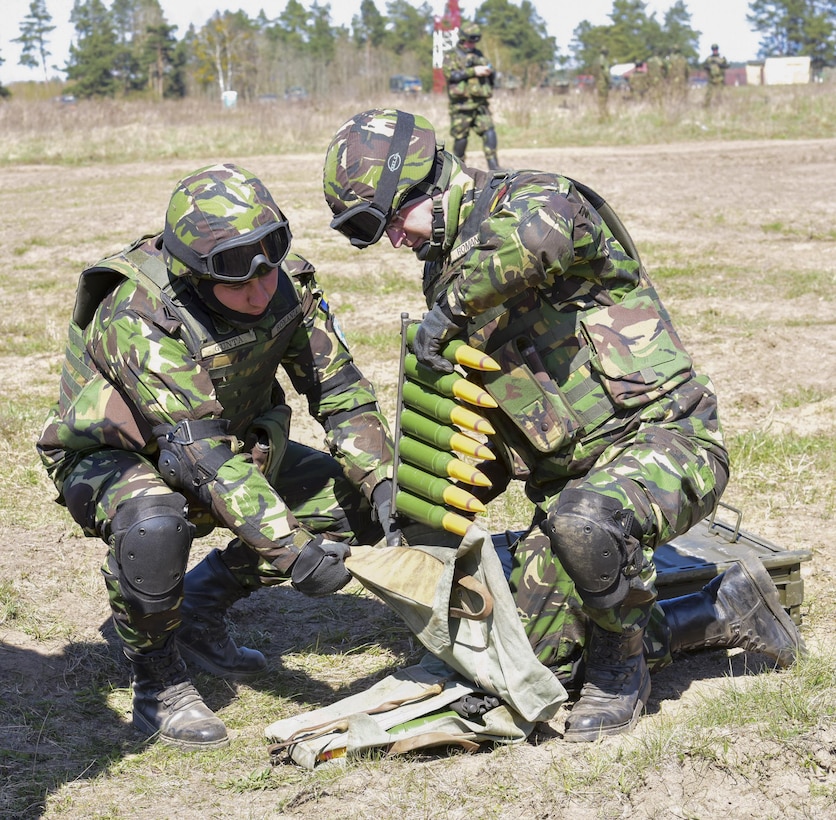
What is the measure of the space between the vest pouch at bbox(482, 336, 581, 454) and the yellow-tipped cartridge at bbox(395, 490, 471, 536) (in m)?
0.38

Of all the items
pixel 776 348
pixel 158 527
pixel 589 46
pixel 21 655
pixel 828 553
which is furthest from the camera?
pixel 589 46

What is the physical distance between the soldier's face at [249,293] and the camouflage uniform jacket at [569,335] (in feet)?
1.93

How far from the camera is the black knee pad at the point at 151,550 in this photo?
3580 mm

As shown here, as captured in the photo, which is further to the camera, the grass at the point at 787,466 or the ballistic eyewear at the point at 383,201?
the grass at the point at 787,466

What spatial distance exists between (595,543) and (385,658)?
1417 mm

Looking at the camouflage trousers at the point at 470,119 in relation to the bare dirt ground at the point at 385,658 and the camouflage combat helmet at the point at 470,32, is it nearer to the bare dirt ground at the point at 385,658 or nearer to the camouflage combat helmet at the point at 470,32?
the camouflage combat helmet at the point at 470,32

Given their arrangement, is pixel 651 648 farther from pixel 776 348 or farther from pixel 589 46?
pixel 589 46

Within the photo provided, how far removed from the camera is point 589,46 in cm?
9031

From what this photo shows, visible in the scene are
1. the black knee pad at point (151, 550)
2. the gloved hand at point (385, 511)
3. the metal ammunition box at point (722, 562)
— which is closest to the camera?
the black knee pad at point (151, 550)

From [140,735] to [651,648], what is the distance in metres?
1.80

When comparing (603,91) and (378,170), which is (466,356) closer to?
(378,170)

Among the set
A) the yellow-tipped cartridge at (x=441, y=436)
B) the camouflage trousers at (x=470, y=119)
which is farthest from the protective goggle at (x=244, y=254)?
the camouflage trousers at (x=470, y=119)

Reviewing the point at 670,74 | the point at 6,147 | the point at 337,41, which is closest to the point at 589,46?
the point at 337,41

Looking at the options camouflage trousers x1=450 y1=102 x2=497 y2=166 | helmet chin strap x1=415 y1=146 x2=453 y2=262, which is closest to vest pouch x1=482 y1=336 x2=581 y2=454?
helmet chin strap x1=415 y1=146 x2=453 y2=262
